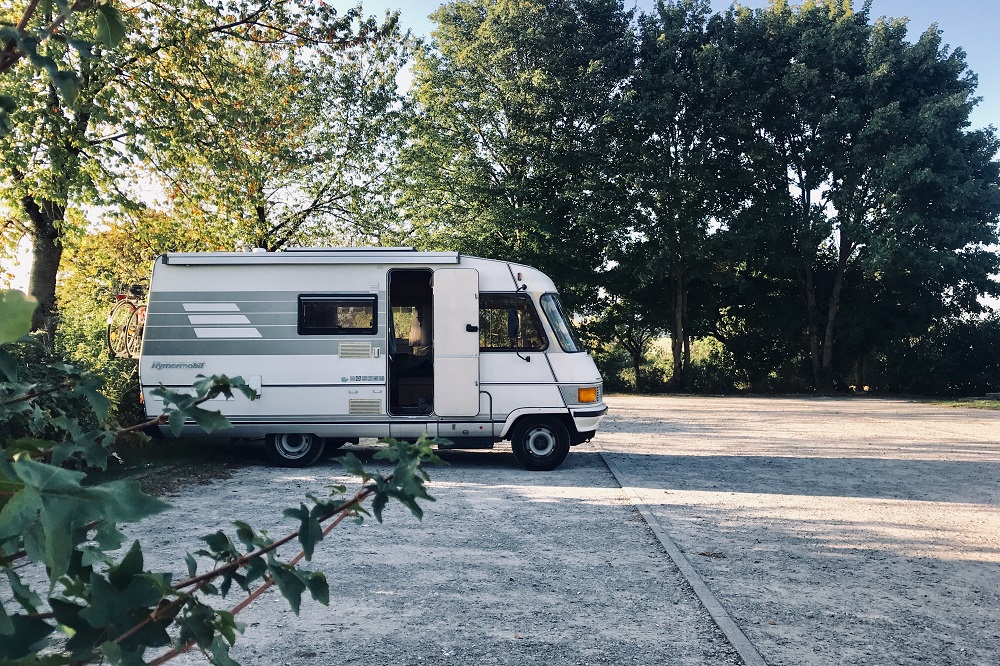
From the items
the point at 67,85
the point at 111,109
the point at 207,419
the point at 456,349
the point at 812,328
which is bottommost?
the point at 207,419

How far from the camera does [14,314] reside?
0.99 m

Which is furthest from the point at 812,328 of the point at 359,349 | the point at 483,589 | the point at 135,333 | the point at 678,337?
the point at 483,589

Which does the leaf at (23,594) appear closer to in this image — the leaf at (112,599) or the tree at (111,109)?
the leaf at (112,599)

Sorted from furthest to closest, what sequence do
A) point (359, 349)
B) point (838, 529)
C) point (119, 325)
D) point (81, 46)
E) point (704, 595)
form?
point (119, 325) < point (359, 349) < point (838, 529) < point (704, 595) < point (81, 46)

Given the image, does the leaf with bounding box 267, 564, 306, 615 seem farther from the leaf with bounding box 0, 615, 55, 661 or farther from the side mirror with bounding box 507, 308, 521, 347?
the side mirror with bounding box 507, 308, 521, 347

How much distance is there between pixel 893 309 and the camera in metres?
28.0

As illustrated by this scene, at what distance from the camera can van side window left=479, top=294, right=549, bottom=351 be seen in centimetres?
1030

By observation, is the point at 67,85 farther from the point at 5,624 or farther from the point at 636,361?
the point at 636,361

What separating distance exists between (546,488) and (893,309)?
2328 centimetres

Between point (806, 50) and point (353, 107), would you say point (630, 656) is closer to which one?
point (353, 107)

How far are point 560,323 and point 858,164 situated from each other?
67.2ft

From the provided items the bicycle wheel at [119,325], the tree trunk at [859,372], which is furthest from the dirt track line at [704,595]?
the tree trunk at [859,372]

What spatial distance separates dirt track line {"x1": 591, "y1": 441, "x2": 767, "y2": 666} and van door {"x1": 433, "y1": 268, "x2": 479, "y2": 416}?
2.76 meters

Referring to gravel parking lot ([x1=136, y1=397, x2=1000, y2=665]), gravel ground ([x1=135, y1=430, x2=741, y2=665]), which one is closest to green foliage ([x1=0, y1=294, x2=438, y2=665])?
gravel parking lot ([x1=136, y1=397, x2=1000, y2=665])
